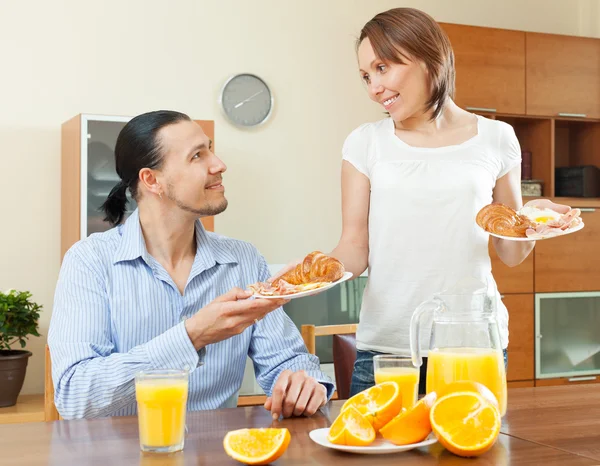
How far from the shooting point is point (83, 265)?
177 centimetres

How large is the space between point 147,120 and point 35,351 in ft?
7.23

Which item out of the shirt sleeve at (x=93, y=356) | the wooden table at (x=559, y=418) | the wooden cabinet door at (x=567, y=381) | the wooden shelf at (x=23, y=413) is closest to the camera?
the wooden table at (x=559, y=418)

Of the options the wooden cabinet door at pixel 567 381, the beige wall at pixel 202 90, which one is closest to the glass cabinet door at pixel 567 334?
the wooden cabinet door at pixel 567 381

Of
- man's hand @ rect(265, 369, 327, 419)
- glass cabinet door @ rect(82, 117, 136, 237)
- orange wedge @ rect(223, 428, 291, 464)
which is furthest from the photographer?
glass cabinet door @ rect(82, 117, 136, 237)

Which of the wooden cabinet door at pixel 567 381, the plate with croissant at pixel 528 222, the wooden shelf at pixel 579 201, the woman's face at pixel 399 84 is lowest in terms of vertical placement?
the wooden cabinet door at pixel 567 381

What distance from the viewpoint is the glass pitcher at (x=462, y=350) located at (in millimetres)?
1267

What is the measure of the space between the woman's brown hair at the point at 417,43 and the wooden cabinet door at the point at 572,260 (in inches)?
103

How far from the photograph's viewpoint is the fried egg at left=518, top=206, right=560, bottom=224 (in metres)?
1.84

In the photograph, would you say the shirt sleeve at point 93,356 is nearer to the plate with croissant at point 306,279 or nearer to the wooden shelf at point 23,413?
the plate with croissant at point 306,279

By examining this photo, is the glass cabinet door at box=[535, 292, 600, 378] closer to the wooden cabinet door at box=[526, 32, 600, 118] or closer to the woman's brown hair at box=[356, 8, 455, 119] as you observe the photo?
the wooden cabinet door at box=[526, 32, 600, 118]

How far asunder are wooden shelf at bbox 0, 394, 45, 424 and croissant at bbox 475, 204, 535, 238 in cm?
226

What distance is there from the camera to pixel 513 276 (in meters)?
4.32

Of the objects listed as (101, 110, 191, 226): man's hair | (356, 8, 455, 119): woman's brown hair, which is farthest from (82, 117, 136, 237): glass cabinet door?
(356, 8, 455, 119): woman's brown hair

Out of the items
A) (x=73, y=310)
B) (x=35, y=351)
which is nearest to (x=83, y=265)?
(x=73, y=310)
